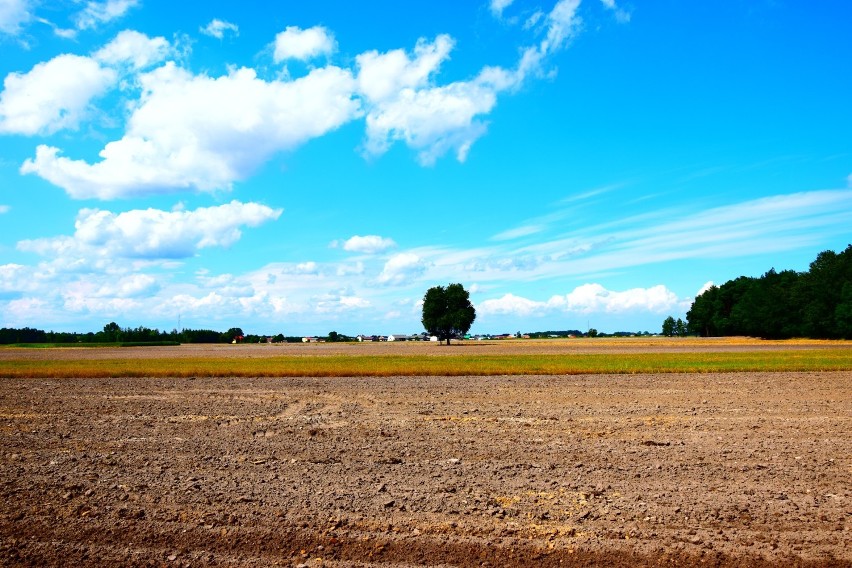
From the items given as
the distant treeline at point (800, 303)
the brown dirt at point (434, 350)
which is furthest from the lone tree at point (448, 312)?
the distant treeline at point (800, 303)

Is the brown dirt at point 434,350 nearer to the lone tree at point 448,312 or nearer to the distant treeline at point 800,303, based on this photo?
the distant treeline at point 800,303

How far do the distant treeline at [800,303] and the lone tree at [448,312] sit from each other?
61.5 metres

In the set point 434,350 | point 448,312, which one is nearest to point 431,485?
point 434,350

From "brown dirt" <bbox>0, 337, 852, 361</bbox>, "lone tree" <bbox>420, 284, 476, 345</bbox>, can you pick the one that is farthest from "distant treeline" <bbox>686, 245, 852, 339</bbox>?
"lone tree" <bbox>420, 284, 476, 345</bbox>

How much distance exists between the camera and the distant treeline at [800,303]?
10769 centimetres

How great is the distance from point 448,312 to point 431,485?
131m

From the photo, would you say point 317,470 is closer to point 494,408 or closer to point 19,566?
point 19,566

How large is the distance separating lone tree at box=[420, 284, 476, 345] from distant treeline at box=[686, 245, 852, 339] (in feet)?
202

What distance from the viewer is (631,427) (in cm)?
1452

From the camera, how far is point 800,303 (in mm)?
119750

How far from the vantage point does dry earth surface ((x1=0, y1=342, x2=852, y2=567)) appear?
6887 mm

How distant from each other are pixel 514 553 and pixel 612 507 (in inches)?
79.4

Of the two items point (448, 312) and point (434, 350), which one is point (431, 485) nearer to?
point (434, 350)

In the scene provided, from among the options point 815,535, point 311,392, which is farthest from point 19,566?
point 311,392
